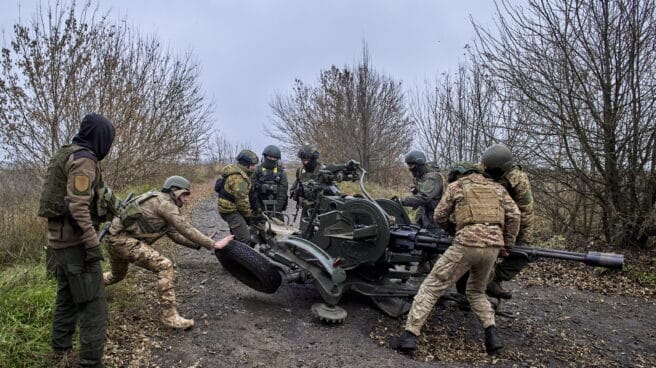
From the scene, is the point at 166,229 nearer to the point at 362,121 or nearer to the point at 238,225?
the point at 238,225

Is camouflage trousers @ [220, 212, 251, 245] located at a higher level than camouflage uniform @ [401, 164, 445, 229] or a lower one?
lower

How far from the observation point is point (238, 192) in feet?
21.2

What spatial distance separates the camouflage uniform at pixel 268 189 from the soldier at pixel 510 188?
3.67 m

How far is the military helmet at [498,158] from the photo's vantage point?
190 inches

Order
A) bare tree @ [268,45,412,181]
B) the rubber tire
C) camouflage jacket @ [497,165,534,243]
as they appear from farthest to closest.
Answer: bare tree @ [268,45,412,181] → camouflage jacket @ [497,165,534,243] → the rubber tire

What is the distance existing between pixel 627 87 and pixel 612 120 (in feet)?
2.00

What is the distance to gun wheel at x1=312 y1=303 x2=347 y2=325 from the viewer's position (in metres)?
4.89

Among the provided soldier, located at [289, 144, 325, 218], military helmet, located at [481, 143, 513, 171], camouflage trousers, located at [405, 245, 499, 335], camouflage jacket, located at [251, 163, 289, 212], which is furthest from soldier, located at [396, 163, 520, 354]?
camouflage jacket, located at [251, 163, 289, 212]

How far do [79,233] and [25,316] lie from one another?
1.50 meters

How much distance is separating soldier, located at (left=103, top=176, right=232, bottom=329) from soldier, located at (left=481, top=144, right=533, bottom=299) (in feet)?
9.99

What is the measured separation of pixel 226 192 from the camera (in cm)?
654

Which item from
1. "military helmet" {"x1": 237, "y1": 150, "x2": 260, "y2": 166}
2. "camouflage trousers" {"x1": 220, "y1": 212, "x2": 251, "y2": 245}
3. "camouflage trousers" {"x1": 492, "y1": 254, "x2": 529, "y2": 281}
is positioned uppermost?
"military helmet" {"x1": 237, "y1": 150, "x2": 260, "y2": 166}

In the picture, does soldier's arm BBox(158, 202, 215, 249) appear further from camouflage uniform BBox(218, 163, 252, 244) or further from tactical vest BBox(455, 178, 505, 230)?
tactical vest BBox(455, 178, 505, 230)

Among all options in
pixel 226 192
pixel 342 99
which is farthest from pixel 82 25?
pixel 342 99
